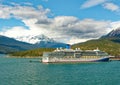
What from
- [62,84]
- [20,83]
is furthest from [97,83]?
[20,83]

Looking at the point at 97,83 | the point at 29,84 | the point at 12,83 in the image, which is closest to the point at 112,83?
the point at 97,83

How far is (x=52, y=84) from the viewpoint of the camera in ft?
281

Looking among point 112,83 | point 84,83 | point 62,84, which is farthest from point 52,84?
point 112,83

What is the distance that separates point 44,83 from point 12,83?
10.1 metres

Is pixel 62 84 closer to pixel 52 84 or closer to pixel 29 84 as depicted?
pixel 52 84

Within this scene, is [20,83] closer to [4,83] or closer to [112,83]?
[4,83]

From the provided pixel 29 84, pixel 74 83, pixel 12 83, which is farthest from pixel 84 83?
pixel 12 83

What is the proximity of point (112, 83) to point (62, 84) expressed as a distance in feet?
51.9

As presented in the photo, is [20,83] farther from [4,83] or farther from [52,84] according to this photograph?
[52,84]

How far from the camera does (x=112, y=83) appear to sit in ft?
287

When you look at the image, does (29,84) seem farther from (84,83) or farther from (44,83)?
(84,83)

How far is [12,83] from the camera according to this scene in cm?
8800

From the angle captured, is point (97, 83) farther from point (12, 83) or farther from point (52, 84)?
point (12, 83)

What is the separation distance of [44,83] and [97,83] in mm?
16636
